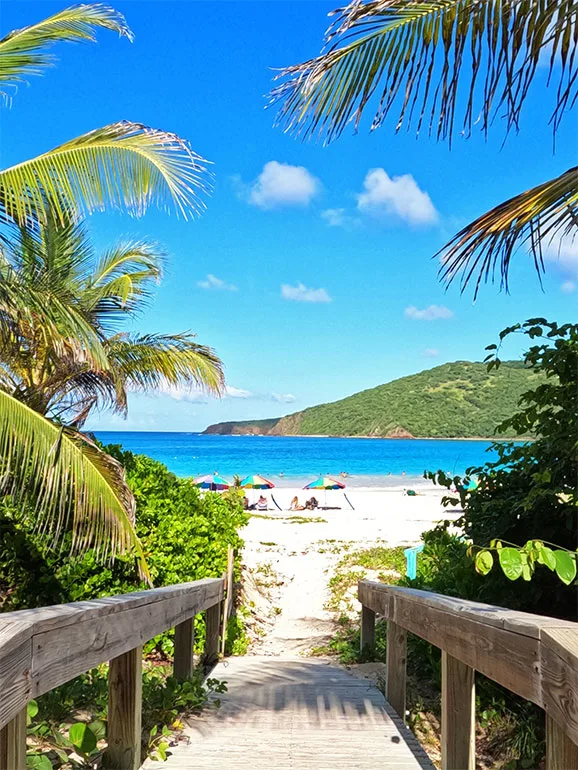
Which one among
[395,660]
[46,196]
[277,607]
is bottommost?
[277,607]

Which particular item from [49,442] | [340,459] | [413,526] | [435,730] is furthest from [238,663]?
[340,459]

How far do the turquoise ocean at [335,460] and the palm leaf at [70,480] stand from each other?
4310cm

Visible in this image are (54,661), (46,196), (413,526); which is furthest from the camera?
(413,526)

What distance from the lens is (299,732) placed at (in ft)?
11.4

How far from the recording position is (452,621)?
2.53 meters

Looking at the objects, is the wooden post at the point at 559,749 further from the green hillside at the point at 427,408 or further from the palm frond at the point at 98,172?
the green hillside at the point at 427,408

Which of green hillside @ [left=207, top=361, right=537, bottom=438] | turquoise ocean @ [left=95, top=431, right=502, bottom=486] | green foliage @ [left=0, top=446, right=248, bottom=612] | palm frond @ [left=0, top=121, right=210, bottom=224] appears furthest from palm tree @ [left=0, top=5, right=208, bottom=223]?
green hillside @ [left=207, top=361, right=537, bottom=438]

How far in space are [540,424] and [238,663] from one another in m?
3.25

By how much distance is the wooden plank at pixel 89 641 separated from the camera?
1738mm

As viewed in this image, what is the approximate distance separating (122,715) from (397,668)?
1.85m

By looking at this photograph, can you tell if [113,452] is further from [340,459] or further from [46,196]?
[340,459]

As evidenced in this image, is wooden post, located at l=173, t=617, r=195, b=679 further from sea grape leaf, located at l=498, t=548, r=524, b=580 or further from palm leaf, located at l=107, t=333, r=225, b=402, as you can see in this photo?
palm leaf, located at l=107, t=333, r=225, b=402

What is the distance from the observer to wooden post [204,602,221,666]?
5375 millimetres

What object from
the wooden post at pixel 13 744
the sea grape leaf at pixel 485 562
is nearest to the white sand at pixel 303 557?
the sea grape leaf at pixel 485 562
